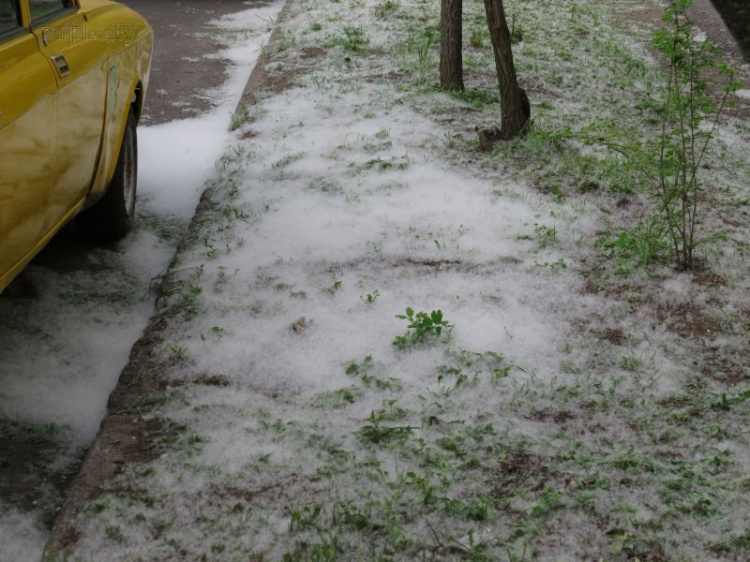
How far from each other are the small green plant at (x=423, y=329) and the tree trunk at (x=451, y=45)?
410 centimetres

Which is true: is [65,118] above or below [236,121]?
above

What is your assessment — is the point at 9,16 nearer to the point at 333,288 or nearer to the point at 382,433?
the point at 333,288

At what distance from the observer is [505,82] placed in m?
6.32

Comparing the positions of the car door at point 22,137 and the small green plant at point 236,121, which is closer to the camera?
the car door at point 22,137

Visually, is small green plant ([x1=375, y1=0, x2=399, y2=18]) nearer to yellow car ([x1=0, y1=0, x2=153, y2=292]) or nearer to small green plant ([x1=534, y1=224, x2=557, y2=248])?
yellow car ([x1=0, y1=0, x2=153, y2=292])

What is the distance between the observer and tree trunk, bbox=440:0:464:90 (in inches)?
→ 295

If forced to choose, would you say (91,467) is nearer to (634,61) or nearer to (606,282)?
(606,282)

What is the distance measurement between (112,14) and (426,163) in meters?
2.34

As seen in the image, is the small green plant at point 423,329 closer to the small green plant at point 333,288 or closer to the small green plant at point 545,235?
the small green plant at point 333,288

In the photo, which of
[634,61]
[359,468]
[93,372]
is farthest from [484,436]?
[634,61]

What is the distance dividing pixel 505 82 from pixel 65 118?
11.7 ft

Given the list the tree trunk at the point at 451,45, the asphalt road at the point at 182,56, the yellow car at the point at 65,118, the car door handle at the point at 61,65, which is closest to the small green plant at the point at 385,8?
the asphalt road at the point at 182,56

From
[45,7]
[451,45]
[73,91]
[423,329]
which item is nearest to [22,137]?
[73,91]

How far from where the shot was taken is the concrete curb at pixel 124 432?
2.85 meters
